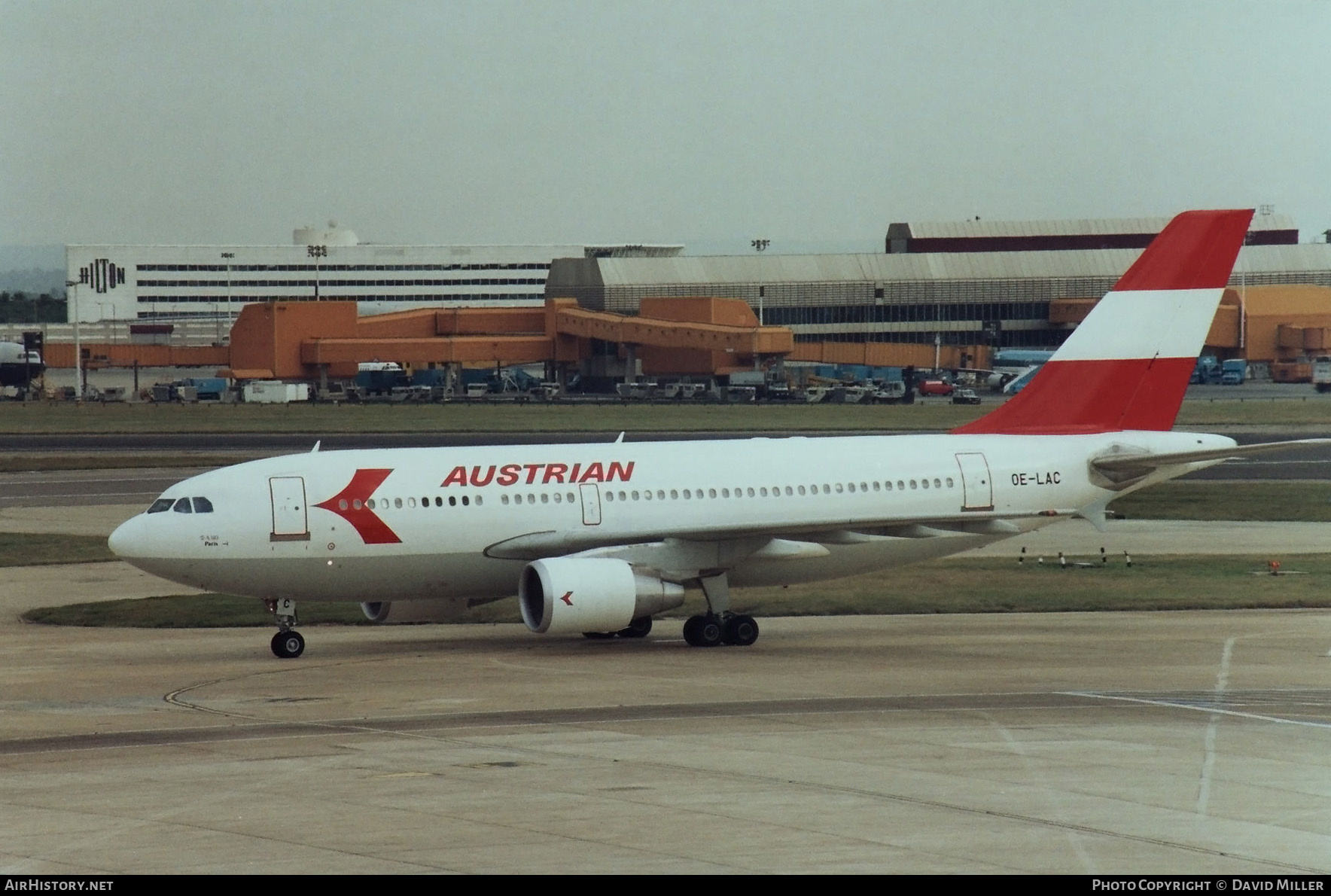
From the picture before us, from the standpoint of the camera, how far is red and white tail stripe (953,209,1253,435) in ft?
129

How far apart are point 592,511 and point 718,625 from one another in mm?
3529

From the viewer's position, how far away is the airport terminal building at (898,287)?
170m

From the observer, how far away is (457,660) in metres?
33.1

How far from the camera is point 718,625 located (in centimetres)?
A: 3506

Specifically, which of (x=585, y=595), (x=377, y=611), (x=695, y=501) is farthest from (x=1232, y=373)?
(x=585, y=595)

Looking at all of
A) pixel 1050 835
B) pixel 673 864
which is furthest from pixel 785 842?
pixel 1050 835

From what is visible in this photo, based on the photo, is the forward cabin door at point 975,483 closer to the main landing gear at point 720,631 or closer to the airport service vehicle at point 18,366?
the main landing gear at point 720,631

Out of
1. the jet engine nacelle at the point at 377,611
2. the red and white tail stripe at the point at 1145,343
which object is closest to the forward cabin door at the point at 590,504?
the jet engine nacelle at the point at 377,611

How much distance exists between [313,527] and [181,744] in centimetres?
949

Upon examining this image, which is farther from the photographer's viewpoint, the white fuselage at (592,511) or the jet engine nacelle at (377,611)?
the jet engine nacelle at (377,611)

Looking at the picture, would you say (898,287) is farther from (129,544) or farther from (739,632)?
(129,544)

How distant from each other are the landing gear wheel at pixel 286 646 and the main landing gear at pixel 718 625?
7919 millimetres

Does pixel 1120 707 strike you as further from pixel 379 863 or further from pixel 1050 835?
pixel 379 863

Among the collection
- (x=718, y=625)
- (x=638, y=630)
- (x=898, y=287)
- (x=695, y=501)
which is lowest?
(x=638, y=630)
